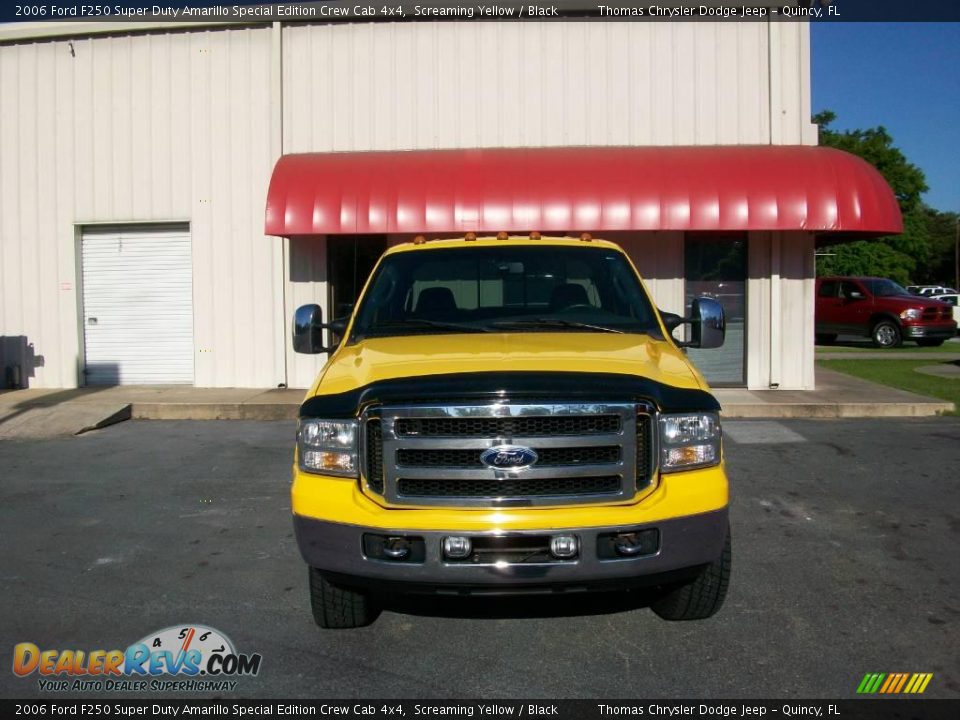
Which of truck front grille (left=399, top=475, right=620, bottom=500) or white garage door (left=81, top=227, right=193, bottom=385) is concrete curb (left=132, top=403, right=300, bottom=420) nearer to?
white garage door (left=81, top=227, right=193, bottom=385)

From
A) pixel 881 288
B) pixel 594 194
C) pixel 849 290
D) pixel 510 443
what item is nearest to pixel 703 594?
pixel 510 443

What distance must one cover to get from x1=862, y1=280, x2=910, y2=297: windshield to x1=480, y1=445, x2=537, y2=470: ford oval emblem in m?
22.2

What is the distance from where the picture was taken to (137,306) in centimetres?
1406

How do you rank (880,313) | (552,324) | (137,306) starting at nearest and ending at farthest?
(552,324)
(137,306)
(880,313)

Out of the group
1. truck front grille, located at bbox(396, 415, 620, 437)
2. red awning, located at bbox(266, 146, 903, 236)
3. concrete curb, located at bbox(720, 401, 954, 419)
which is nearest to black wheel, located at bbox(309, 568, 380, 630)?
truck front grille, located at bbox(396, 415, 620, 437)

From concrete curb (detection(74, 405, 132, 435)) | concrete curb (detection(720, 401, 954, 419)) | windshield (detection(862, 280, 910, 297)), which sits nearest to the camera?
concrete curb (detection(74, 405, 132, 435))

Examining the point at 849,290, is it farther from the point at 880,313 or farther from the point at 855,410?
the point at 855,410

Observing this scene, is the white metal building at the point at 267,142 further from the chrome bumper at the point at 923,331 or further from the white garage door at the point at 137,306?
the chrome bumper at the point at 923,331

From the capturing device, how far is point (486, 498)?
3.63 meters

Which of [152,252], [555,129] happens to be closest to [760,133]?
[555,129]

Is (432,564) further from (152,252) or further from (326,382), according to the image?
(152,252)

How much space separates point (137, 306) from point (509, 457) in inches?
472

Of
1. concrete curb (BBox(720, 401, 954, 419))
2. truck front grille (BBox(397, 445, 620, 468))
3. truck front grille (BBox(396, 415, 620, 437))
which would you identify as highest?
truck front grille (BBox(396, 415, 620, 437))

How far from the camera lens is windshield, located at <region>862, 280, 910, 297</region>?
2315 centimetres
